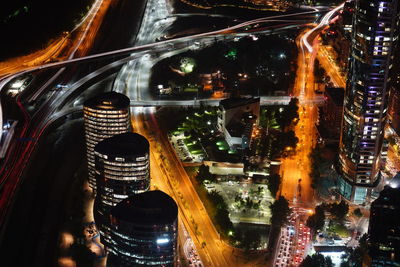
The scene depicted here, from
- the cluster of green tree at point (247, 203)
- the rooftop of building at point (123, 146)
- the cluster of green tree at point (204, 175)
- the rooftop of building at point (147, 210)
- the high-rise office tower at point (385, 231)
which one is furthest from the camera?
the cluster of green tree at point (204, 175)

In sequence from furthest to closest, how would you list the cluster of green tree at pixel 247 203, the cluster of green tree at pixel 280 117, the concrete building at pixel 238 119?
the cluster of green tree at pixel 280 117 → the concrete building at pixel 238 119 → the cluster of green tree at pixel 247 203

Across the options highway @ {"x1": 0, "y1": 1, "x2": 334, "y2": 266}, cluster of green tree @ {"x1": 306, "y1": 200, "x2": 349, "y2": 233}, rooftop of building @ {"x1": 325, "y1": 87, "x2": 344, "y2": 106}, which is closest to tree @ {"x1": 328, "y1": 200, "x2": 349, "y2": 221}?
cluster of green tree @ {"x1": 306, "y1": 200, "x2": 349, "y2": 233}

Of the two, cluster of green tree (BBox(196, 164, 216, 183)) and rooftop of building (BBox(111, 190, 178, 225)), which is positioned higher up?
rooftop of building (BBox(111, 190, 178, 225))

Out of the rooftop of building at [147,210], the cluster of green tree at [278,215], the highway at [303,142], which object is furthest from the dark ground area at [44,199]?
the highway at [303,142]

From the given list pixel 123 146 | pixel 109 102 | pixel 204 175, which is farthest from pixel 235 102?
pixel 123 146

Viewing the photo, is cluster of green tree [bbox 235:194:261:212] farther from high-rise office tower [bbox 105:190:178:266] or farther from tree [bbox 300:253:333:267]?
high-rise office tower [bbox 105:190:178:266]

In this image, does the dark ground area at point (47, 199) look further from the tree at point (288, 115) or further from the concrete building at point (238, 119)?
the tree at point (288, 115)

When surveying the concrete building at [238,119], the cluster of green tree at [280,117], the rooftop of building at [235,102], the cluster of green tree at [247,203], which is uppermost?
the rooftop of building at [235,102]

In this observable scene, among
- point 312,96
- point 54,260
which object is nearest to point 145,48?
point 312,96

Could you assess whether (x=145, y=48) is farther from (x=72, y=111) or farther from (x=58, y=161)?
(x=58, y=161)
